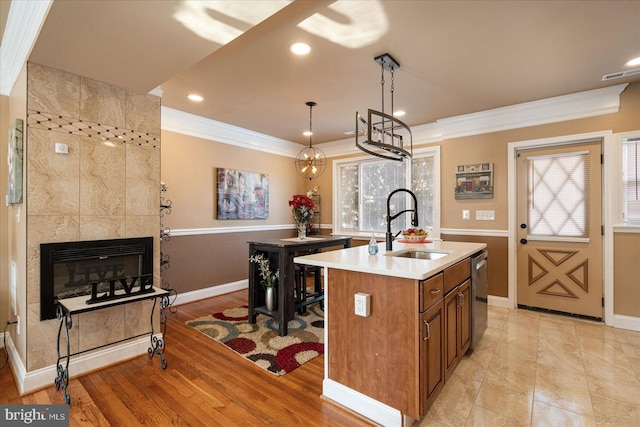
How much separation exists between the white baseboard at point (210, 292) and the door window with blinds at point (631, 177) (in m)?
4.98

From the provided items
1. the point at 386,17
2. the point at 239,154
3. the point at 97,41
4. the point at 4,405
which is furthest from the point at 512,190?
the point at 4,405

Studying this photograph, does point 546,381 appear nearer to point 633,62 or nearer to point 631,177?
point 631,177

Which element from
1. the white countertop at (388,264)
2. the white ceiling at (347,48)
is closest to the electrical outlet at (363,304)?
the white countertop at (388,264)

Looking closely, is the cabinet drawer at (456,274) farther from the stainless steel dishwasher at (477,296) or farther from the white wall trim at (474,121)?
the white wall trim at (474,121)

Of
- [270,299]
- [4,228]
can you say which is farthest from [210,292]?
[4,228]

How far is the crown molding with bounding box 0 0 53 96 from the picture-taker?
1.74m

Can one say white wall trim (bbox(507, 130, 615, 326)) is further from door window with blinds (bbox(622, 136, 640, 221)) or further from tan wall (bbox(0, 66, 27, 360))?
tan wall (bbox(0, 66, 27, 360))

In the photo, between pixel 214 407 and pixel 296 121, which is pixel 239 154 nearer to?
pixel 296 121

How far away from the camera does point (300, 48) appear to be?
8.09 feet

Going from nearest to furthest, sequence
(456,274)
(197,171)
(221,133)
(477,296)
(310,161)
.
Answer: (456,274) < (477,296) < (310,161) < (197,171) < (221,133)

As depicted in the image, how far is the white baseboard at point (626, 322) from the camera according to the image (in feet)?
10.6

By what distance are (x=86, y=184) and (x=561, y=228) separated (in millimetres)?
4921

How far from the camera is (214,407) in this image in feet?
6.46

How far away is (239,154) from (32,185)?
2.95 metres
